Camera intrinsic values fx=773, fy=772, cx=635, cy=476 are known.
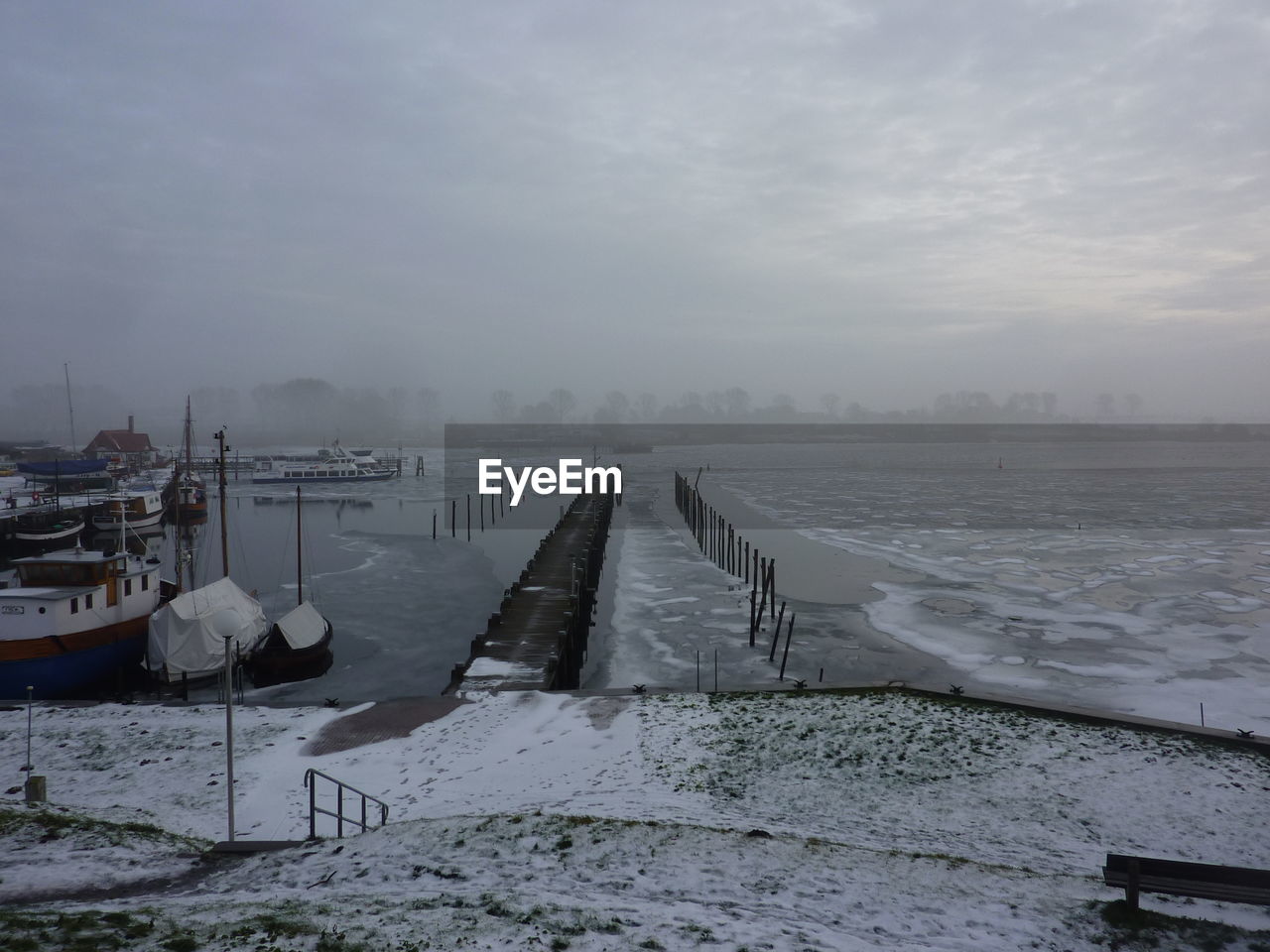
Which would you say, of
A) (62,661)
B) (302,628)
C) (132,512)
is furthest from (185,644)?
(132,512)

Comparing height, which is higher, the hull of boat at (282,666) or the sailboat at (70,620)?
the sailboat at (70,620)

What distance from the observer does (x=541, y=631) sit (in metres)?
23.3

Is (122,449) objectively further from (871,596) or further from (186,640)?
(871,596)

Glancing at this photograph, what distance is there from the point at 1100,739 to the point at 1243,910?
6685mm

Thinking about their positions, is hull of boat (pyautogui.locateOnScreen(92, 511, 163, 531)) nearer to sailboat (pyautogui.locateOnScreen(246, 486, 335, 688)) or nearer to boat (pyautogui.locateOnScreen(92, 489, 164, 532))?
boat (pyautogui.locateOnScreen(92, 489, 164, 532))

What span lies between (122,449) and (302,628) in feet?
396

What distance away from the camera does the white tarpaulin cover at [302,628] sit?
22.8 meters

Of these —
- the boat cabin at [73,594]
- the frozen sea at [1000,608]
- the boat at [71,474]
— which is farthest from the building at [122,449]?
the boat cabin at [73,594]

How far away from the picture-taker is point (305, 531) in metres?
53.8

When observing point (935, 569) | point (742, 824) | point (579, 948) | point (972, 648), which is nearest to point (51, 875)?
point (579, 948)

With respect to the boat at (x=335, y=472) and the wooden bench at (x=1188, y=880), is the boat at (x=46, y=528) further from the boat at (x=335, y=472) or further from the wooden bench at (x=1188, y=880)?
the wooden bench at (x=1188, y=880)

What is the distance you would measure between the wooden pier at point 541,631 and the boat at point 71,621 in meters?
10.8

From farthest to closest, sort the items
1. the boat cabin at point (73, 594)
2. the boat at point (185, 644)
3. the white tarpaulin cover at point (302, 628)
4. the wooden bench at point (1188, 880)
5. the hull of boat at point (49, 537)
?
1. the hull of boat at point (49, 537)
2. the white tarpaulin cover at point (302, 628)
3. the boat at point (185, 644)
4. the boat cabin at point (73, 594)
5. the wooden bench at point (1188, 880)

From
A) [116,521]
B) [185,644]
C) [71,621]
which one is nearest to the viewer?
[185,644]
